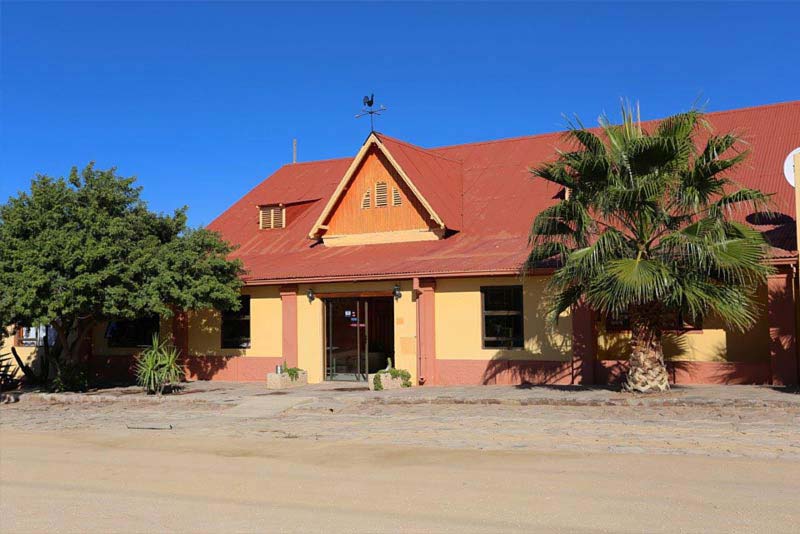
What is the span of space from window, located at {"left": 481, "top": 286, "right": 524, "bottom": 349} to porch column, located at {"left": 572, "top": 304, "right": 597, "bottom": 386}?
4.46ft

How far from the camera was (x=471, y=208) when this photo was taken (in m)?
23.4

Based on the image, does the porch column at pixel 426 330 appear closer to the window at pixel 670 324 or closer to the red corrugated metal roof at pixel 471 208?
the red corrugated metal roof at pixel 471 208

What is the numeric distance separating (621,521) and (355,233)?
17083 millimetres

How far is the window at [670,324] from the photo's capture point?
1714 cm

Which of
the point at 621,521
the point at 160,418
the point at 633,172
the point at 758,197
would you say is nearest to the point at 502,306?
the point at 633,172

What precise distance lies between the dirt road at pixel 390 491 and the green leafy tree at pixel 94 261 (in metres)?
6.93

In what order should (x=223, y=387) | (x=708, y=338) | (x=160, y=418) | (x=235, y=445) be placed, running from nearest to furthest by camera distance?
(x=235, y=445) → (x=160, y=418) → (x=708, y=338) → (x=223, y=387)

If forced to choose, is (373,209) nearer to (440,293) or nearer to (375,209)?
(375,209)

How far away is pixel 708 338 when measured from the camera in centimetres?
1770

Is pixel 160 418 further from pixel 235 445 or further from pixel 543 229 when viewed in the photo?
pixel 543 229

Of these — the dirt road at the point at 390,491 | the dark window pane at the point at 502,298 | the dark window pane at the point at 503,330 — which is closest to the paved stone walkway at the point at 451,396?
the dark window pane at the point at 503,330

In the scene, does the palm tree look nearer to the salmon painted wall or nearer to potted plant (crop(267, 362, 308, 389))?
the salmon painted wall

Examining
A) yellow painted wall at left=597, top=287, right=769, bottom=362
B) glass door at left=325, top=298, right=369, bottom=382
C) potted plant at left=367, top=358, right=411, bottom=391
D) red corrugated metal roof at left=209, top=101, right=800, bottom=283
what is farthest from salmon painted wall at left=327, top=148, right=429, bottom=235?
yellow painted wall at left=597, top=287, right=769, bottom=362

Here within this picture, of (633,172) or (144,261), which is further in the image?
(144,261)
